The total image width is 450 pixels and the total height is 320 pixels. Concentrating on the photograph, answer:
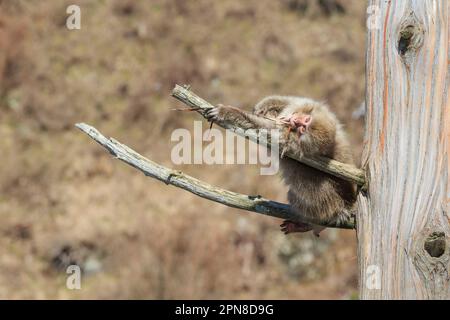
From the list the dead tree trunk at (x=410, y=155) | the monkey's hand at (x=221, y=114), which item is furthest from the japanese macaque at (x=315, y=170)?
the dead tree trunk at (x=410, y=155)

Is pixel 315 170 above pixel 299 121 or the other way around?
the other way around

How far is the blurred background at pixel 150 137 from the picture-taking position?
10.7 m

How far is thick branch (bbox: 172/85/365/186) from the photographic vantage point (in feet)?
11.7

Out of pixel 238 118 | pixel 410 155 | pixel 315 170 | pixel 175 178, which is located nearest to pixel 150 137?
pixel 315 170

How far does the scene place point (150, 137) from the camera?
12352 millimetres

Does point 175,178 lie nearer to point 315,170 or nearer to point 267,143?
point 267,143

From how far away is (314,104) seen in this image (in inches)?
168

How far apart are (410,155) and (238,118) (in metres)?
0.91

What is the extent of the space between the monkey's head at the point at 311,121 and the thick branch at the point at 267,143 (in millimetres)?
114

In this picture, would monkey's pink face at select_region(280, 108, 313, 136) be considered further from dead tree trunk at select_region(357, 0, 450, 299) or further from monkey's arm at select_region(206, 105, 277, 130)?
dead tree trunk at select_region(357, 0, 450, 299)

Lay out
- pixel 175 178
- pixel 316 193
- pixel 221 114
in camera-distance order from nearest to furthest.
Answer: pixel 221 114 → pixel 175 178 → pixel 316 193

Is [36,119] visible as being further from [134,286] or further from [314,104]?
[314,104]

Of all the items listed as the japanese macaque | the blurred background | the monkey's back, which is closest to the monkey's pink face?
the japanese macaque

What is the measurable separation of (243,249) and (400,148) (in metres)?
7.66
